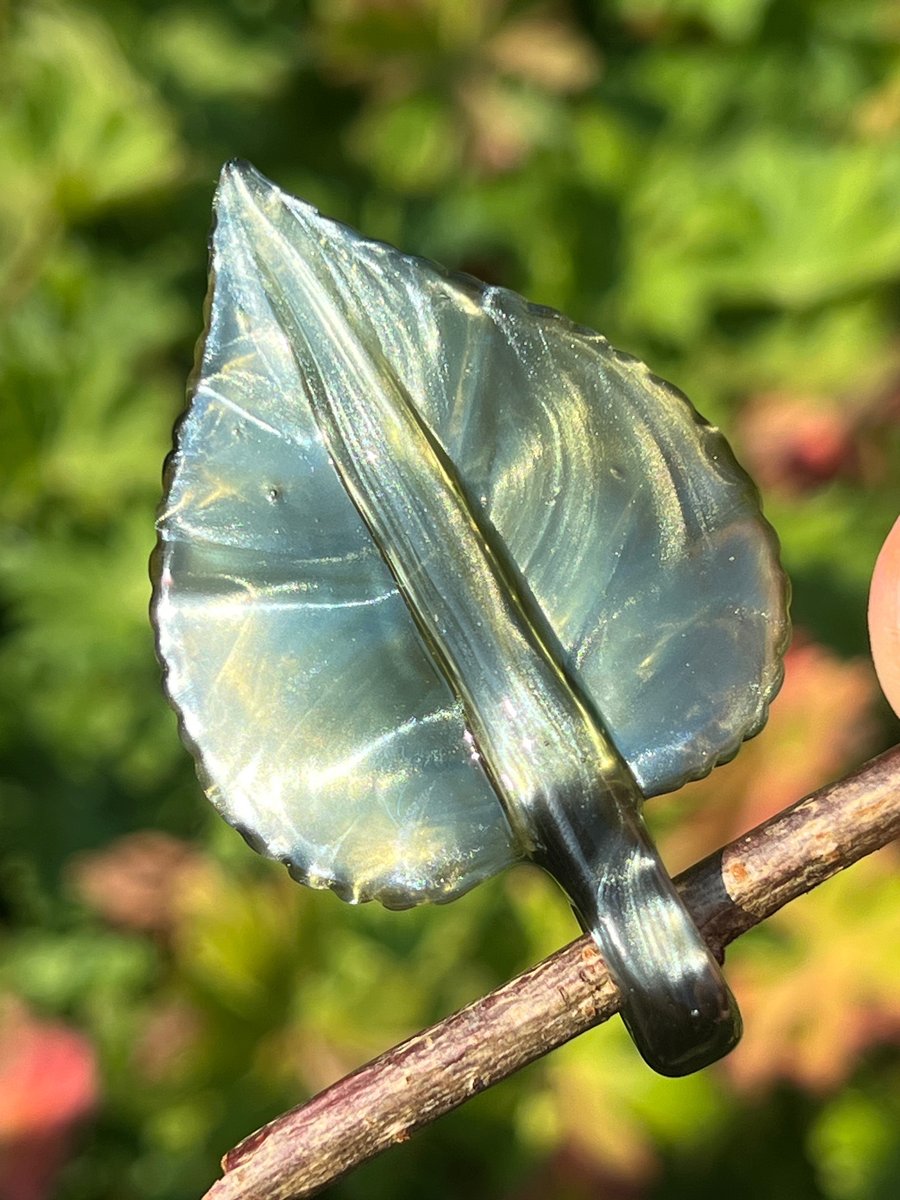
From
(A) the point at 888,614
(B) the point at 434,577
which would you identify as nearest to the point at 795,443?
(A) the point at 888,614

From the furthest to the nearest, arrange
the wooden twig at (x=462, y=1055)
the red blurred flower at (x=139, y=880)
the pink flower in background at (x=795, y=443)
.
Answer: the pink flower in background at (x=795, y=443)
the red blurred flower at (x=139, y=880)
the wooden twig at (x=462, y=1055)

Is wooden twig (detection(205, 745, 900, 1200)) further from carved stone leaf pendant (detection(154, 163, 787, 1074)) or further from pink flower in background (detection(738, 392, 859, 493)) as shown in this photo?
pink flower in background (detection(738, 392, 859, 493))

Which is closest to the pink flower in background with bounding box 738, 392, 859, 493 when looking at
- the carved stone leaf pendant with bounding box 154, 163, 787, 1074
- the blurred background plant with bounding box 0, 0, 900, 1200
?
the blurred background plant with bounding box 0, 0, 900, 1200

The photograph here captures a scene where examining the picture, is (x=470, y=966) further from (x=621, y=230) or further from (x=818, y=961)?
(x=621, y=230)

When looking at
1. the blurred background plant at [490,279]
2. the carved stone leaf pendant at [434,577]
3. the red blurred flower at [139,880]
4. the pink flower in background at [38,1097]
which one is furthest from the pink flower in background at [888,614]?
the pink flower in background at [38,1097]

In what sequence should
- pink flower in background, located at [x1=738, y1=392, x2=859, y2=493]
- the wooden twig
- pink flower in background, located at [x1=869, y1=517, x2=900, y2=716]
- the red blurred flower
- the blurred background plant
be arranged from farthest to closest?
pink flower in background, located at [x1=738, y1=392, x2=859, y2=493] < the red blurred flower < the blurred background plant < pink flower in background, located at [x1=869, y1=517, x2=900, y2=716] < the wooden twig

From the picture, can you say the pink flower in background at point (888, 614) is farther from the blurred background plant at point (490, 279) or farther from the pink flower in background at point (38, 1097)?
the pink flower in background at point (38, 1097)

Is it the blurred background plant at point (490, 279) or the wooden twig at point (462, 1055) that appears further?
the blurred background plant at point (490, 279)
